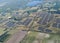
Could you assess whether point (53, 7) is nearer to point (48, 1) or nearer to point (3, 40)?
point (48, 1)

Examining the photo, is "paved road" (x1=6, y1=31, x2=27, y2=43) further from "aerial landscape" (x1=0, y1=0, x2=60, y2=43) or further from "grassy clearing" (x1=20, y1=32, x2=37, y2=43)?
"grassy clearing" (x1=20, y1=32, x2=37, y2=43)

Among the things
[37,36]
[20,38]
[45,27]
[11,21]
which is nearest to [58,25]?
[45,27]

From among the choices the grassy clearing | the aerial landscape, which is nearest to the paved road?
the aerial landscape

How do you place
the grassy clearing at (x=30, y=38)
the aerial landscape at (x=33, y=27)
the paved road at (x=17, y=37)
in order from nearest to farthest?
the grassy clearing at (x=30, y=38), the paved road at (x=17, y=37), the aerial landscape at (x=33, y=27)

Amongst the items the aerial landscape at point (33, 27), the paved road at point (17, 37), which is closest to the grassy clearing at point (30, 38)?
the aerial landscape at point (33, 27)

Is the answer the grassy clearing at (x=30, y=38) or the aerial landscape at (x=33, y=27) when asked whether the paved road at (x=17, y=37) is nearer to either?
the aerial landscape at (x=33, y=27)

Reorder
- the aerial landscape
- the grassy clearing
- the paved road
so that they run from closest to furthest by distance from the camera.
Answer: the grassy clearing, the paved road, the aerial landscape

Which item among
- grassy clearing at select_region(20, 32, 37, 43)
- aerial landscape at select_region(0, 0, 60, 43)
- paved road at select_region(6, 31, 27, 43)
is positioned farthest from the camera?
aerial landscape at select_region(0, 0, 60, 43)

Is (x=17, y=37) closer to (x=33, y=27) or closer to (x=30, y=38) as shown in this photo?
(x=30, y=38)

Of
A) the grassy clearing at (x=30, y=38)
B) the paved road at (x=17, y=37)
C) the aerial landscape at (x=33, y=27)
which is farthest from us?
the aerial landscape at (x=33, y=27)

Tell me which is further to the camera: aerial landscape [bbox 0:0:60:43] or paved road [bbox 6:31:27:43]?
aerial landscape [bbox 0:0:60:43]
